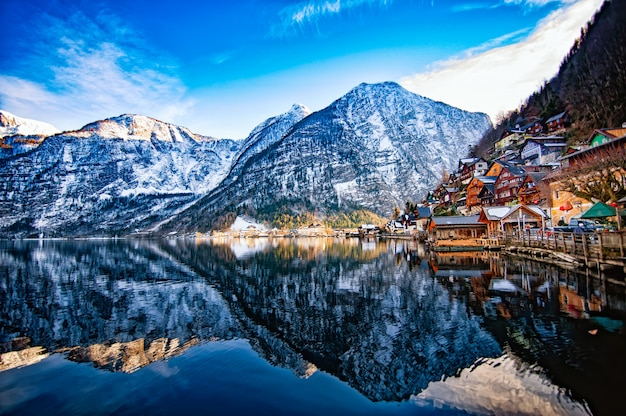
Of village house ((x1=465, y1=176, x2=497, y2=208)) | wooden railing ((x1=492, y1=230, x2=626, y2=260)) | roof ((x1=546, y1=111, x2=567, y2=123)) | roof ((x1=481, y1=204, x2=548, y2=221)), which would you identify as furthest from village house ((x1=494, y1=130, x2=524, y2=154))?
wooden railing ((x1=492, y1=230, x2=626, y2=260))

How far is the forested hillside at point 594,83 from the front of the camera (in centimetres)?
7519

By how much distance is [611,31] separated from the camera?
319 ft

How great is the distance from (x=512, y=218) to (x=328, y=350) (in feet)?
171

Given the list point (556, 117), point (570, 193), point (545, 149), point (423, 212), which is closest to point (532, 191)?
point (570, 193)

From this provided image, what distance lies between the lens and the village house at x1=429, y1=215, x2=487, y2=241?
65375 mm

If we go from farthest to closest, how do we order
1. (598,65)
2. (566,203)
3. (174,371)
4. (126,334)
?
1. (598,65)
2. (566,203)
3. (126,334)
4. (174,371)

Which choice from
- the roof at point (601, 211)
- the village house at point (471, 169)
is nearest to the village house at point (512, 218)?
the roof at point (601, 211)

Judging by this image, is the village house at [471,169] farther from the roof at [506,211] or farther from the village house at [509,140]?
the roof at [506,211]

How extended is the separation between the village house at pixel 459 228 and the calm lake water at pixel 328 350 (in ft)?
110

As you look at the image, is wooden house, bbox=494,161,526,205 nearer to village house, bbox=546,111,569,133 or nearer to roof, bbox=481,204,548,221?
roof, bbox=481,204,548,221

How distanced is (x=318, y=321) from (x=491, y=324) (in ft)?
32.0

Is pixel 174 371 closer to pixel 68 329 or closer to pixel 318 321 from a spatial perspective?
pixel 318 321

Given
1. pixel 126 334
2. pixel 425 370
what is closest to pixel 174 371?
pixel 126 334

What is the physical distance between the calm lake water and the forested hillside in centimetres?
6322
